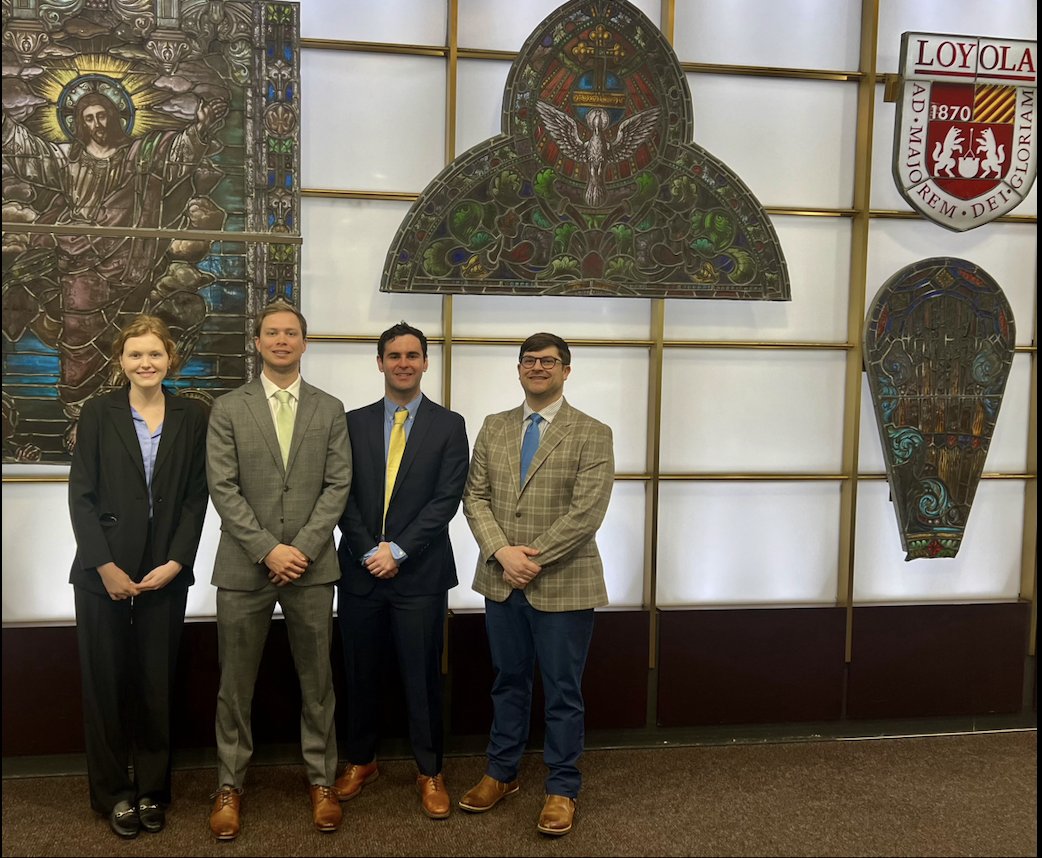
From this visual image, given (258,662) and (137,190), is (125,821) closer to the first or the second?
(258,662)

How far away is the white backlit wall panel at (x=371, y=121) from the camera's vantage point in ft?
12.2

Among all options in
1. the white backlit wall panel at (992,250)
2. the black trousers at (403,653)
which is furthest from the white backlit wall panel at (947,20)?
the black trousers at (403,653)

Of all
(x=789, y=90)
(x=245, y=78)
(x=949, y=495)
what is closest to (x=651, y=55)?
(x=789, y=90)

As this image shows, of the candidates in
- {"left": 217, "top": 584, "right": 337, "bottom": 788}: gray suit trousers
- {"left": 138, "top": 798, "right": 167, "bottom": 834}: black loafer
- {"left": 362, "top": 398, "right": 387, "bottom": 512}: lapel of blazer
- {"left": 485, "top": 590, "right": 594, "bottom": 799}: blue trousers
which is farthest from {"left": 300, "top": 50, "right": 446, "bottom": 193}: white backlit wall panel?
{"left": 138, "top": 798, "right": 167, "bottom": 834}: black loafer

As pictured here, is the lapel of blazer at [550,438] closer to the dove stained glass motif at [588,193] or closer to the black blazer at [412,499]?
the black blazer at [412,499]

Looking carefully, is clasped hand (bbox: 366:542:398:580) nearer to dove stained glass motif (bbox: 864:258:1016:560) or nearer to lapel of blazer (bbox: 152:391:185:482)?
lapel of blazer (bbox: 152:391:185:482)

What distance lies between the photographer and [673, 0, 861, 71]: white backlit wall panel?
391 centimetres

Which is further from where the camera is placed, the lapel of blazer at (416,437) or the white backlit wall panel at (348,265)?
the white backlit wall panel at (348,265)

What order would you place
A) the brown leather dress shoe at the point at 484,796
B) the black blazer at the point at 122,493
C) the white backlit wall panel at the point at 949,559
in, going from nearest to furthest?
the black blazer at the point at 122,493
the brown leather dress shoe at the point at 484,796
the white backlit wall panel at the point at 949,559

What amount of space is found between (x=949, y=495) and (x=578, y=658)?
1956 mm

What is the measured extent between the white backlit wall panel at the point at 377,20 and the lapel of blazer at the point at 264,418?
60.7 inches

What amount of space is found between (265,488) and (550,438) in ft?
3.16

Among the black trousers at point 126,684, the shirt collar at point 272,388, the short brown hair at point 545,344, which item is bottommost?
the black trousers at point 126,684

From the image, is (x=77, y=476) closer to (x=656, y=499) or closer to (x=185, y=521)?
(x=185, y=521)
